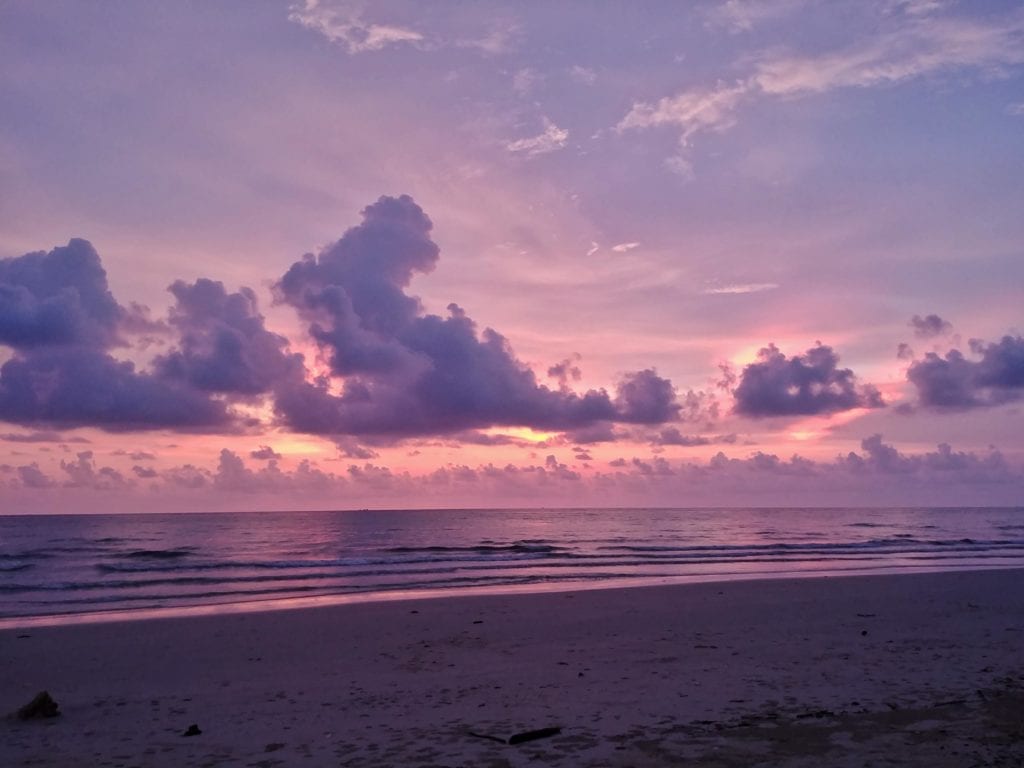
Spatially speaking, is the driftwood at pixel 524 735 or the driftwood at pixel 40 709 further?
the driftwood at pixel 40 709

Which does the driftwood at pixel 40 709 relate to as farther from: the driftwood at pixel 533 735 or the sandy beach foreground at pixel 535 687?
the driftwood at pixel 533 735

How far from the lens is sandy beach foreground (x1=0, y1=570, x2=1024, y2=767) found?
8.27 m

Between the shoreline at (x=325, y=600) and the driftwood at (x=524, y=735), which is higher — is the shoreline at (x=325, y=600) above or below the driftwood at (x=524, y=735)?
below

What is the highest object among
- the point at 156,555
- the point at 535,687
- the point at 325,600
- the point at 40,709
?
the point at 40,709

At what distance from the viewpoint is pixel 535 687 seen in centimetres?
1134

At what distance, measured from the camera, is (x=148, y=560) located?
43.8 m

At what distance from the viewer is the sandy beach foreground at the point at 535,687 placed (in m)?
8.27

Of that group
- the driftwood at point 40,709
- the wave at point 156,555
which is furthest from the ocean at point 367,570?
the driftwood at point 40,709

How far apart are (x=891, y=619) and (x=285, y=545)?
51.1 metres

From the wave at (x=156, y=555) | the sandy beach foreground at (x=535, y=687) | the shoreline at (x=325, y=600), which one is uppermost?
the sandy beach foreground at (x=535, y=687)

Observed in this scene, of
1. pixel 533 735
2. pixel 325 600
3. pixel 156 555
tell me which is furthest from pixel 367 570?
pixel 533 735

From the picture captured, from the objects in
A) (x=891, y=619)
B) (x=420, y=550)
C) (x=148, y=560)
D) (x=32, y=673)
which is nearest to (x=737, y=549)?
(x=420, y=550)

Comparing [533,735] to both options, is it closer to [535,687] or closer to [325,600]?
[535,687]

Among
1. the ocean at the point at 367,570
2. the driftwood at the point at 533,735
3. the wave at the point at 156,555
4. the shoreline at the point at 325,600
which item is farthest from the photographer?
the wave at the point at 156,555
